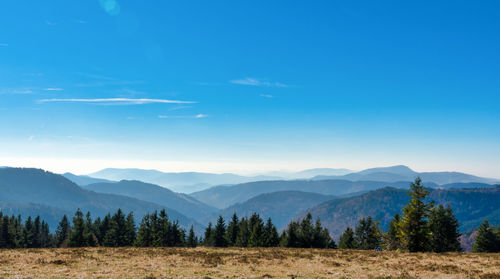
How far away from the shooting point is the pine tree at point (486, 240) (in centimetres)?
6541

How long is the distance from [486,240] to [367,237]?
26303 millimetres

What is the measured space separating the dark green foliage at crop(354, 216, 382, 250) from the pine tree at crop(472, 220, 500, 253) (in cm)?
2169

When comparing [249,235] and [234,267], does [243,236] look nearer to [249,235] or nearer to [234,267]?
[249,235]

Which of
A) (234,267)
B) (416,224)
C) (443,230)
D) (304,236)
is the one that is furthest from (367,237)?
(234,267)

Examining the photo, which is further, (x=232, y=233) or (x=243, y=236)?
(x=232, y=233)

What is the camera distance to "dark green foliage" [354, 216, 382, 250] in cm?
8012

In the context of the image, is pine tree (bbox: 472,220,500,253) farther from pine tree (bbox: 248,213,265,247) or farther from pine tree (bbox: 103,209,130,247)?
pine tree (bbox: 103,209,130,247)

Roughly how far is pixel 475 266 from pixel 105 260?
114 feet

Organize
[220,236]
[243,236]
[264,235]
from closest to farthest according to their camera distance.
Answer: [264,235] → [243,236] → [220,236]

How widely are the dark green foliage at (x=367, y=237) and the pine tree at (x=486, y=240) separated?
21692mm

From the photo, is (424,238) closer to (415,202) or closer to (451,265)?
(415,202)

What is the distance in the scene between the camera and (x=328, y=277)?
72.2ft

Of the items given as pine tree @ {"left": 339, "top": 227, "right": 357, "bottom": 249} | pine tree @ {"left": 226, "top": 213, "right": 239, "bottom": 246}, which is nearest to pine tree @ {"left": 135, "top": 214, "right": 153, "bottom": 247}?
pine tree @ {"left": 226, "top": 213, "right": 239, "bottom": 246}

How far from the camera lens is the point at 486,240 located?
66.0 m
